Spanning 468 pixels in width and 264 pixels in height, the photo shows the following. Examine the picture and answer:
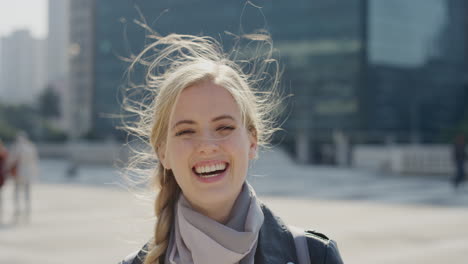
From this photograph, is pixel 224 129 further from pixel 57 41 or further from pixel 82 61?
pixel 57 41

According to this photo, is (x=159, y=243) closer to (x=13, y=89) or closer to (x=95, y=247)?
(x=95, y=247)

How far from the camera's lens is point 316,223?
1063cm

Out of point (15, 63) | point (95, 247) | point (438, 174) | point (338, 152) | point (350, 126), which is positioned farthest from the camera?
point (15, 63)

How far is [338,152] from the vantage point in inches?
1610

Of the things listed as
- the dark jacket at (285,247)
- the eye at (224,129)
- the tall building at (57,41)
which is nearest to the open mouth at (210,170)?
the eye at (224,129)

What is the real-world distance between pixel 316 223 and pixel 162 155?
8948mm

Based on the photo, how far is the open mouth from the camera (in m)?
1.80

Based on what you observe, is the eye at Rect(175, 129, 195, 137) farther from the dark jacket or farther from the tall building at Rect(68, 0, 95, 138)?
the tall building at Rect(68, 0, 95, 138)

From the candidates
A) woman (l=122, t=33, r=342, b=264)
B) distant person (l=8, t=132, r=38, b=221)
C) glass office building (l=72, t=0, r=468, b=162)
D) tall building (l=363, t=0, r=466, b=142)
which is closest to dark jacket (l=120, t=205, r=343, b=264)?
woman (l=122, t=33, r=342, b=264)

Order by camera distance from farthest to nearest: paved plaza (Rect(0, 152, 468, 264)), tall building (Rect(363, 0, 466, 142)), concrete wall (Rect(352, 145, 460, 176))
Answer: tall building (Rect(363, 0, 466, 142))
concrete wall (Rect(352, 145, 460, 176))
paved plaza (Rect(0, 152, 468, 264))

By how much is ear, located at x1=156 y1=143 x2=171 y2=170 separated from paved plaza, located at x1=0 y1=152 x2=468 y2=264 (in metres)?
0.23

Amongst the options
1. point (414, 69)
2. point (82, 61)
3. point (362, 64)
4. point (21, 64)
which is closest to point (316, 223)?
point (362, 64)

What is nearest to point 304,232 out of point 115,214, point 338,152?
point 115,214

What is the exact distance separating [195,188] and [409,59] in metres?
55.4
